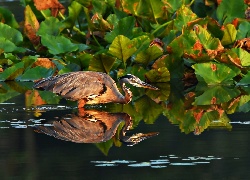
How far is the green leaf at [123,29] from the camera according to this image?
1288cm

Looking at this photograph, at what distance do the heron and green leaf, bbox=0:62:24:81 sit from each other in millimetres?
1611

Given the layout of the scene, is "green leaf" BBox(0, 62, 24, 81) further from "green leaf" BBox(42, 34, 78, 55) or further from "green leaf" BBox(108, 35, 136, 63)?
"green leaf" BBox(108, 35, 136, 63)

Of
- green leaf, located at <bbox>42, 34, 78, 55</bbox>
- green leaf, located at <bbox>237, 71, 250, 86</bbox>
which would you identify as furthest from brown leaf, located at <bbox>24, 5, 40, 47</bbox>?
green leaf, located at <bbox>237, 71, 250, 86</bbox>

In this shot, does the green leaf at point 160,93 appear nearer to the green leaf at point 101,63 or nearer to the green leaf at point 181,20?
the green leaf at point 101,63

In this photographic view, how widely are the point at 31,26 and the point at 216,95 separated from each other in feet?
12.0

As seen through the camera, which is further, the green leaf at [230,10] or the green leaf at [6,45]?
the green leaf at [230,10]

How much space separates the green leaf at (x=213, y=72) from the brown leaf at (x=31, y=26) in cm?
306

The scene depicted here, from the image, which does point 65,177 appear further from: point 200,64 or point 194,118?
point 200,64

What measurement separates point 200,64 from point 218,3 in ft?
10.1

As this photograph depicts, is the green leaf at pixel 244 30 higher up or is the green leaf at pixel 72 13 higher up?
the green leaf at pixel 72 13

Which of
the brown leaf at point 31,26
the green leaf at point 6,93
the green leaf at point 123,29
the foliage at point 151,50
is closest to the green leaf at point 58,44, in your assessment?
the foliage at point 151,50

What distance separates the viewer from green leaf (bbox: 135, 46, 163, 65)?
12.3 m

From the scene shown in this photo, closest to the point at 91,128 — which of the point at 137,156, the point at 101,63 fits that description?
the point at 137,156

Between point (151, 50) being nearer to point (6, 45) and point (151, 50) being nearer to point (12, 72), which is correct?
point (12, 72)
